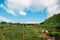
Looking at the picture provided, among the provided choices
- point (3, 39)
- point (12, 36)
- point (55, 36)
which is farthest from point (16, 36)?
point (55, 36)

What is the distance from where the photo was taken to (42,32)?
72562 mm

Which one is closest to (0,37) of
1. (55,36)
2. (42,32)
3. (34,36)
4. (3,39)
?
(3,39)

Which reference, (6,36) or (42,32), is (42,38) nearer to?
(42,32)

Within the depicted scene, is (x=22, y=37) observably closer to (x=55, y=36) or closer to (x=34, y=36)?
(x=34, y=36)

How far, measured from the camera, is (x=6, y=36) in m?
64.4

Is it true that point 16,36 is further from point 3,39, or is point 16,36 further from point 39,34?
point 39,34

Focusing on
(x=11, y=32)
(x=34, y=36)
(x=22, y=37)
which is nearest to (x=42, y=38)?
(x=34, y=36)

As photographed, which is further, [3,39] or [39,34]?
[39,34]

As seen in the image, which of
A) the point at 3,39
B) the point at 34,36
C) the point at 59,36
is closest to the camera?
the point at 3,39

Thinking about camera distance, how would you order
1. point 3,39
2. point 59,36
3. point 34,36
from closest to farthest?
1. point 3,39
2. point 34,36
3. point 59,36

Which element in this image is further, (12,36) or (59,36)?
(59,36)

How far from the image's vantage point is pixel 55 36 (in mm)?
72875

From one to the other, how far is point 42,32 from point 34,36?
7.36 metres

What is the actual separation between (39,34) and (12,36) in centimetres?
1122
